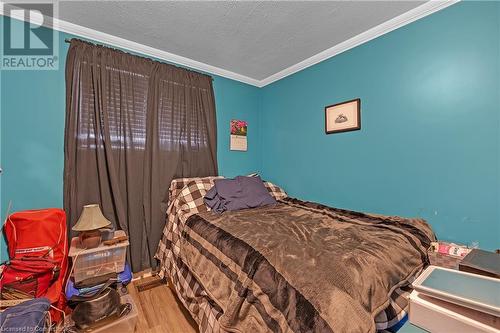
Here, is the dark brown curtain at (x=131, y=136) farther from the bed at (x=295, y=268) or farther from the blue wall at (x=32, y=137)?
the bed at (x=295, y=268)

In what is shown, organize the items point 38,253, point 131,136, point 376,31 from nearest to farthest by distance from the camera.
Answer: point 38,253 → point 376,31 → point 131,136

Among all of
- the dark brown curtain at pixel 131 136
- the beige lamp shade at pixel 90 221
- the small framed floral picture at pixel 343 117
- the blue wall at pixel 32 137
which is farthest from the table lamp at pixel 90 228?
the small framed floral picture at pixel 343 117

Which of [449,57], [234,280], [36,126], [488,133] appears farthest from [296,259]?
[36,126]

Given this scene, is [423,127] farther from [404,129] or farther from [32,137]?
[32,137]

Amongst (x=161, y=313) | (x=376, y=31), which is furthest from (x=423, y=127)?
(x=161, y=313)

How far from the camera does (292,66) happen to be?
9.04 ft

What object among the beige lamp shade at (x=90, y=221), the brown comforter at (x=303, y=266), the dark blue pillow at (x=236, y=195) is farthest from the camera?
the dark blue pillow at (x=236, y=195)

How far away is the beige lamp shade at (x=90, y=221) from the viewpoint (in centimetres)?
163

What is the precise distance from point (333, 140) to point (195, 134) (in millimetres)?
1668

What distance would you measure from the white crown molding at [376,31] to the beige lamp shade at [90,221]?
2.71 m

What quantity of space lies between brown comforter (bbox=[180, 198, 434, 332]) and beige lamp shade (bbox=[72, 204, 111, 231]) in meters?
0.68

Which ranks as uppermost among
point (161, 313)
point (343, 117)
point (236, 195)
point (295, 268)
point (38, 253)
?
point (343, 117)

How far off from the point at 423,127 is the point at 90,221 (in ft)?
9.32

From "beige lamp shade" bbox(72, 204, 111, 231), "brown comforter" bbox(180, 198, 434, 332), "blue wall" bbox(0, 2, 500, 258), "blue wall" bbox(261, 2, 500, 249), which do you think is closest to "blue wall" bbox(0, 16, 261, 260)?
"blue wall" bbox(0, 2, 500, 258)
